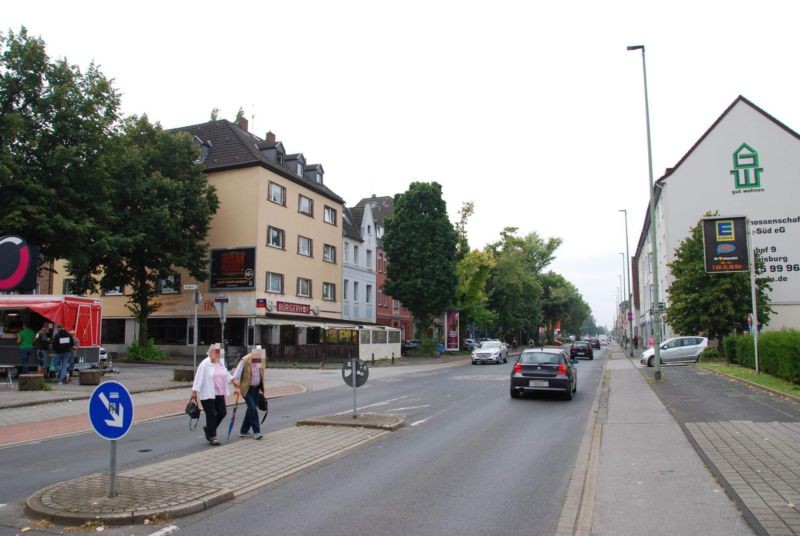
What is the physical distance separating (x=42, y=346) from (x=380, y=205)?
49.3 m

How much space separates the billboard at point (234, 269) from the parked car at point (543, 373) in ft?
82.3

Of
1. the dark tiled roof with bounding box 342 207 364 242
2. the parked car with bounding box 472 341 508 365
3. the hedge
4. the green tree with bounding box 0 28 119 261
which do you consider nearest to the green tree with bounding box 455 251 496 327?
the dark tiled roof with bounding box 342 207 364 242

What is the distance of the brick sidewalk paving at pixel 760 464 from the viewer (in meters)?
5.79

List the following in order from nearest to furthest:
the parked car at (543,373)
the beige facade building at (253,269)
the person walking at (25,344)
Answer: the parked car at (543,373) < the person walking at (25,344) < the beige facade building at (253,269)

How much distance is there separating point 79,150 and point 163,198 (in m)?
11.6

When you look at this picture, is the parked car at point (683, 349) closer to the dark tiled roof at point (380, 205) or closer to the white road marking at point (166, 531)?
the white road marking at point (166, 531)

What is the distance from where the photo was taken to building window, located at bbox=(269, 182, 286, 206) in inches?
1628

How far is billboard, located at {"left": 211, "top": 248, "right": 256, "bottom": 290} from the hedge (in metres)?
26.7

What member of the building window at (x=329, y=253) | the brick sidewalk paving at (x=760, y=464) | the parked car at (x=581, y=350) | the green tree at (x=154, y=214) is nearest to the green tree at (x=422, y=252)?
the building window at (x=329, y=253)

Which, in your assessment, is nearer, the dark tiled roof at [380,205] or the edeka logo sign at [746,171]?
the edeka logo sign at [746,171]

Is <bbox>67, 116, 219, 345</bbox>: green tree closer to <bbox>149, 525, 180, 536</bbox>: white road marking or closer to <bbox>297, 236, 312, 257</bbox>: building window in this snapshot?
<bbox>297, 236, 312, 257</bbox>: building window

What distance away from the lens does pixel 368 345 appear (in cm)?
3816

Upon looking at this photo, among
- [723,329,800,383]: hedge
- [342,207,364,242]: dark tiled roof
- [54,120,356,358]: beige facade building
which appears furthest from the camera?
[342,207,364,242]: dark tiled roof

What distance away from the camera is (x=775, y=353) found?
19.5 meters
